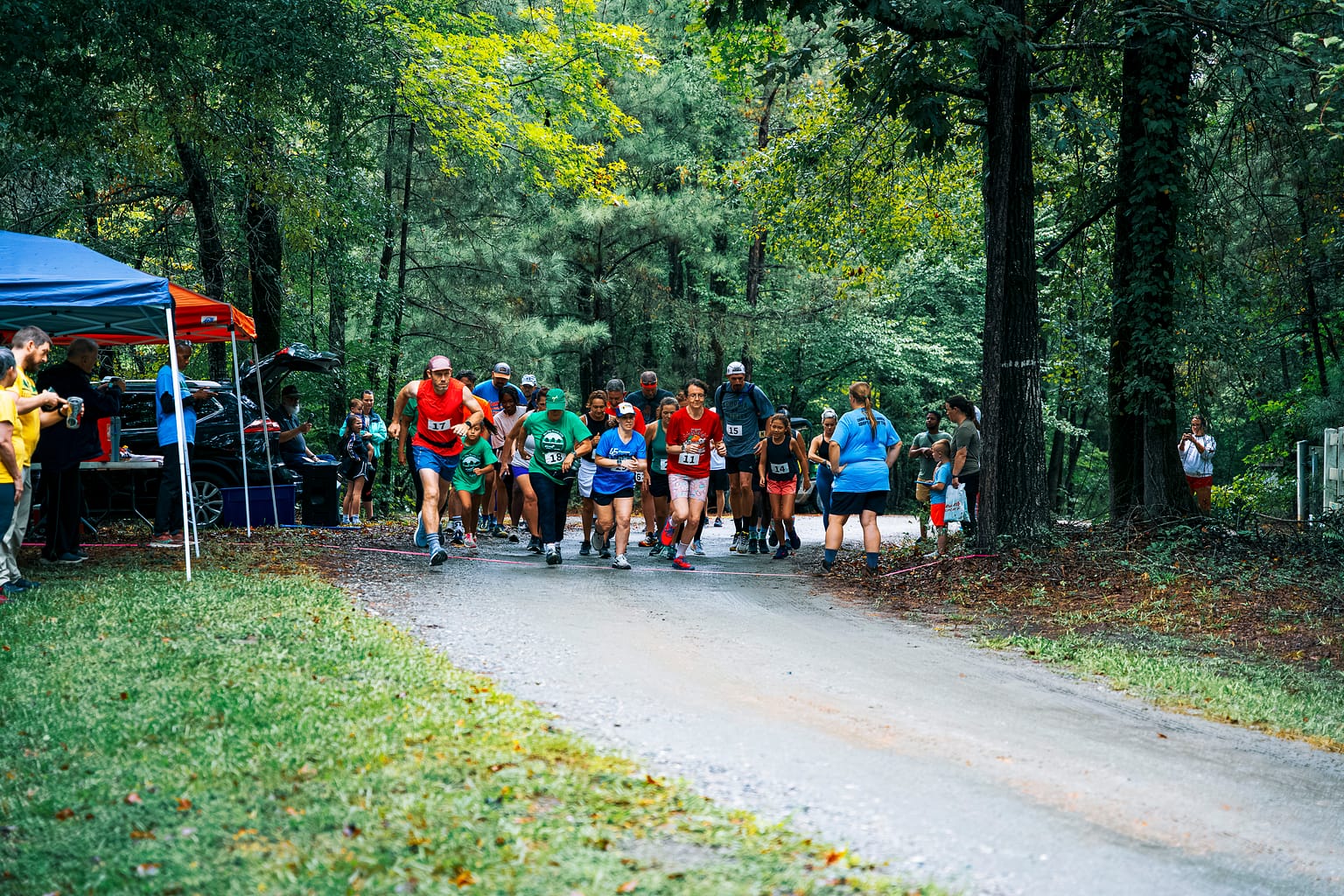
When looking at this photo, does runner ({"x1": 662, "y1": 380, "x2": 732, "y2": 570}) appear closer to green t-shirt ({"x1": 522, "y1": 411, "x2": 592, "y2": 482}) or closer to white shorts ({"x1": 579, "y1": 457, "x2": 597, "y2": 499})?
white shorts ({"x1": 579, "y1": 457, "x2": 597, "y2": 499})

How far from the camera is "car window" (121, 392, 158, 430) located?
1641cm

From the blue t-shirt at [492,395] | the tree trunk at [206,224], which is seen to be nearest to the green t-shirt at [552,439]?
the blue t-shirt at [492,395]

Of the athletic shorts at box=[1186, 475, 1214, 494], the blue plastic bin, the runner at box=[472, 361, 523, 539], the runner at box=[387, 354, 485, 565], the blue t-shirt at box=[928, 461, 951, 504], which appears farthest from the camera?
the athletic shorts at box=[1186, 475, 1214, 494]

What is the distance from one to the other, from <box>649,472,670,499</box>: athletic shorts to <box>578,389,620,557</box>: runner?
0.80 metres

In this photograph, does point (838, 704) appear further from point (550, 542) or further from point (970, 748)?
point (550, 542)

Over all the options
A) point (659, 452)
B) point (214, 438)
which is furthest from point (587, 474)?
point (214, 438)

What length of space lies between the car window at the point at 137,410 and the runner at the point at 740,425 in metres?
7.99

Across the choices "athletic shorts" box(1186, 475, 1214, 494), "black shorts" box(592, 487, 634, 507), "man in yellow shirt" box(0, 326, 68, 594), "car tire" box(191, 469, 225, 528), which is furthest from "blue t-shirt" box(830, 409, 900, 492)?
"car tire" box(191, 469, 225, 528)

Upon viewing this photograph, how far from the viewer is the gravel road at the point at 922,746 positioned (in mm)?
4586

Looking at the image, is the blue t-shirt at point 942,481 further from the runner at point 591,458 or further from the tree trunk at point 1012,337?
the runner at point 591,458

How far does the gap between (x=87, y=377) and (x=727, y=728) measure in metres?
9.24

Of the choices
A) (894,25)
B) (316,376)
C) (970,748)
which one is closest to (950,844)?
(970,748)

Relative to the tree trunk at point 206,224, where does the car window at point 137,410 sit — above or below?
below

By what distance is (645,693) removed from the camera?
681 cm
